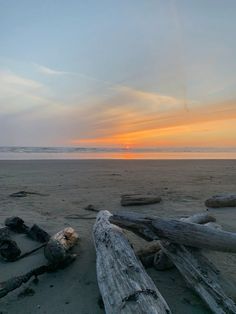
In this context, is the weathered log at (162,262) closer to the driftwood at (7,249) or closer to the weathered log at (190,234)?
the weathered log at (190,234)

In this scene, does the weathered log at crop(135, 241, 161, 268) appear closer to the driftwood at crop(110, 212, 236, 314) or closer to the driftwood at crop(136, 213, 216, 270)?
the driftwood at crop(136, 213, 216, 270)

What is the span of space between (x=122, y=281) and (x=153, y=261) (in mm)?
1249

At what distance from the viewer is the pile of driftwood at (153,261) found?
8.86ft

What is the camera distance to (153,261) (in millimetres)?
4137

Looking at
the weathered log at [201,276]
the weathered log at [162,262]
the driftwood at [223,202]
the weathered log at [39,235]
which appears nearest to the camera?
the weathered log at [201,276]

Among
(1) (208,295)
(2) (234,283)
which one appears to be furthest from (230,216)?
(1) (208,295)

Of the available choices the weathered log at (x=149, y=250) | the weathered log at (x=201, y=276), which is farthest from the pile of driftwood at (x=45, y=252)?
the weathered log at (x=201, y=276)

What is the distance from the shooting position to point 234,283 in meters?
3.76

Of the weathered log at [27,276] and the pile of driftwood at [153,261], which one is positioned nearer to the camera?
the pile of driftwood at [153,261]

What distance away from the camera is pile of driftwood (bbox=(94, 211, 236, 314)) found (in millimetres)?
2701

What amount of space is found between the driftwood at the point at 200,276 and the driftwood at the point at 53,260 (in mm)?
1129

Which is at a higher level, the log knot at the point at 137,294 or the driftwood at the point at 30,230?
the log knot at the point at 137,294

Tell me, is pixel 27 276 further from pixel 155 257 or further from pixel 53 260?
pixel 155 257

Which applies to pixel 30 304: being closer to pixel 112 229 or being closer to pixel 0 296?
pixel 0 296
